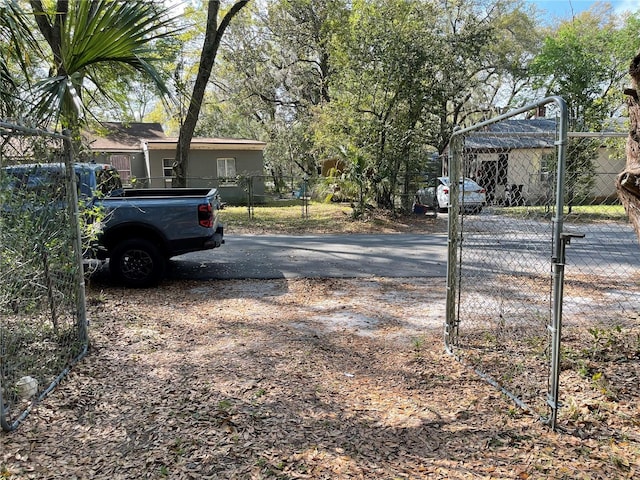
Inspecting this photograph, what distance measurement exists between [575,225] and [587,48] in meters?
12.7

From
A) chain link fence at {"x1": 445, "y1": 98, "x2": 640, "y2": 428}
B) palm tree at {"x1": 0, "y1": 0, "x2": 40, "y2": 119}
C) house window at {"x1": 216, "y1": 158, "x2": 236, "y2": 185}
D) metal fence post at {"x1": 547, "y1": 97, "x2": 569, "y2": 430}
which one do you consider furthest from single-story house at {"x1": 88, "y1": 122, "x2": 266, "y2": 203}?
metal fence post at {"x1": 547, "y1": 97, "x2": 569, "y2": 430}

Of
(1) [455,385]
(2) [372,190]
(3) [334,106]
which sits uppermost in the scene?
(3) [334,106]

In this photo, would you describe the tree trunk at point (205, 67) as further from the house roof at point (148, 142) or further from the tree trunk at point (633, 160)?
the tree trunk at point (633, 160)

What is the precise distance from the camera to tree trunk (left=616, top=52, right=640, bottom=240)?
2.94 metres

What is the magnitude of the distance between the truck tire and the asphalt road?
80cm

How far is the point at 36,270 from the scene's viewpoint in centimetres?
343

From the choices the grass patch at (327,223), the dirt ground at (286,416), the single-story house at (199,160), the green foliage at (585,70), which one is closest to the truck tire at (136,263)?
the dirt ground at (286,416)

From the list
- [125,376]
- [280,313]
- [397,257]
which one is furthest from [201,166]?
[125,376]

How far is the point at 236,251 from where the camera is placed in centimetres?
994

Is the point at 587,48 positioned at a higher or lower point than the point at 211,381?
higher

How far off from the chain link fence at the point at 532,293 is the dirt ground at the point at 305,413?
12cm

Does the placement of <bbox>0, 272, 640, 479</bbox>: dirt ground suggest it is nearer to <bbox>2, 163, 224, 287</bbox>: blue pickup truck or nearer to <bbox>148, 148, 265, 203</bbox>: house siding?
<bbox>2, 163, 224, 287</bbox>: blue pickup truck

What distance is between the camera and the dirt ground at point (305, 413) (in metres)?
2.48

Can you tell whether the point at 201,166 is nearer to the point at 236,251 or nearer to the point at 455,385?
the point at 236,251
